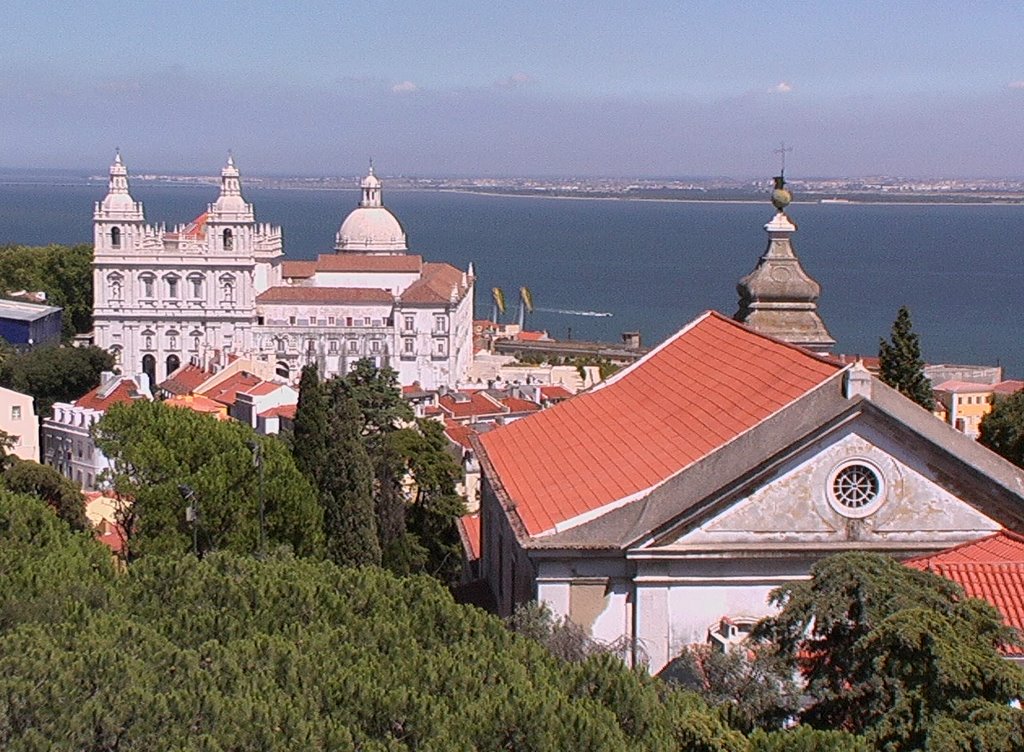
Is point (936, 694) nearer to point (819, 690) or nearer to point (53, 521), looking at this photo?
point (819, 690)

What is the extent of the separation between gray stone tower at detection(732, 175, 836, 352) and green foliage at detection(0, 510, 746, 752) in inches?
236

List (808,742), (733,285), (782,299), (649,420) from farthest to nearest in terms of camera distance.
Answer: (733,285) → (782,299) → (649,420) → (808,742)

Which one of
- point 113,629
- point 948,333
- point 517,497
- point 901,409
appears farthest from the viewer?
point 948,333

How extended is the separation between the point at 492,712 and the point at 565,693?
0.69 metres

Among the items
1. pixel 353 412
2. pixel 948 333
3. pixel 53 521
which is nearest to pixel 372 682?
pixel 53 521

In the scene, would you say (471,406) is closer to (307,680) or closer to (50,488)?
(50,488)

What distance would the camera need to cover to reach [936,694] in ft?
28.5

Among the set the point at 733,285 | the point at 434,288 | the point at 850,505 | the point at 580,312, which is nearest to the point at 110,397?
the point at 434,288

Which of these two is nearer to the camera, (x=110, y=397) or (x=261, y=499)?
(x=261, y=499)

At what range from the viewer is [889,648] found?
8.88m

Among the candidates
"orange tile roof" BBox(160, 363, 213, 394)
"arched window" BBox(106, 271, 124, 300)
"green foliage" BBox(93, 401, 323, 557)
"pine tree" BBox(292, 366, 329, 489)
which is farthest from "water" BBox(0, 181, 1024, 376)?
"green foliage" BBox(93, 401, 323, 557)

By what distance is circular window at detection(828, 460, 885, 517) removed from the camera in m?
12.2

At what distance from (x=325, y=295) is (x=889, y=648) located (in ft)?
206

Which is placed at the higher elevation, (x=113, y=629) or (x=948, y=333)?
(x=113, y=629)
